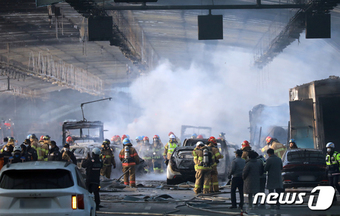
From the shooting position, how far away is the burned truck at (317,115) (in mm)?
18062

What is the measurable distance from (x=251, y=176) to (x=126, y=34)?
18.0m

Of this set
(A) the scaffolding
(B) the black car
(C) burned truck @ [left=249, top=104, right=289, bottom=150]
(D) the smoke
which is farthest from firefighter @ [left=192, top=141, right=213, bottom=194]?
(D) the smoke

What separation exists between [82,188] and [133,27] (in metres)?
22.6

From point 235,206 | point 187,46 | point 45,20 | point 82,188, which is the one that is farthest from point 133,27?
point 82,188

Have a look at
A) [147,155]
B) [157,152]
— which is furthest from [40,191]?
[147,155]

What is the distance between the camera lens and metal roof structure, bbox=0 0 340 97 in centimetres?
2230

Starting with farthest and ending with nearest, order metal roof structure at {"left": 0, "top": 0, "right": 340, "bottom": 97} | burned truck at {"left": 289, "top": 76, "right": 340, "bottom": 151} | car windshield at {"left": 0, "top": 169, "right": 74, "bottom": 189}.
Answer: metal roof structure at {"left": 0, "top": 0, "right": 340, "bottom": 97}, burned truck at {"left": 289, "top": 76, "right": 340, "bottom": 151}, car windshield at {"left": 0, "top": 169, "right": 74, "bottom": 189}

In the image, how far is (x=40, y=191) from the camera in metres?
6.66

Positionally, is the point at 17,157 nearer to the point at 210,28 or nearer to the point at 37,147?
the point at 37,147

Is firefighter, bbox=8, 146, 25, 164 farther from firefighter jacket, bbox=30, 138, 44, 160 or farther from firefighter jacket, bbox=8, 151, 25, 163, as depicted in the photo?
firefighter jacket, bbox=30, 138, 44, 160

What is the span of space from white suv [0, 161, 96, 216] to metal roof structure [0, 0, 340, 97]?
9813 mm

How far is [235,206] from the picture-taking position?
10891mm

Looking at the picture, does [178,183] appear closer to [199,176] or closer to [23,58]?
[199,176]

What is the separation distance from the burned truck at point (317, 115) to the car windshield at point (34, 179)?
1289cm
